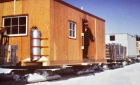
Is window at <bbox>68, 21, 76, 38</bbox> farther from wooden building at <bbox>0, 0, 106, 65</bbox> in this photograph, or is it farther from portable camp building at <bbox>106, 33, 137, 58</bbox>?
portable camp building at <bbox>106, 33, 137, 58</bbox>

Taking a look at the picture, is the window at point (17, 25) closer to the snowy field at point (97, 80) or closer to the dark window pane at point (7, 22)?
the dark window pane at point (7, 22)

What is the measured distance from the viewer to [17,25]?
11164 mm

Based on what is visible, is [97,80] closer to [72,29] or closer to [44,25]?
[72,29]

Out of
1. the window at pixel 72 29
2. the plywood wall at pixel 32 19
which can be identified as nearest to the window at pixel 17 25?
the plywood wall at pixel 32 19

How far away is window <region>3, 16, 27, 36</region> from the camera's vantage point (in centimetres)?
1109

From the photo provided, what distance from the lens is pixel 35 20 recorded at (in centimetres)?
1086

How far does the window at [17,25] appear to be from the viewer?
36.4 feet

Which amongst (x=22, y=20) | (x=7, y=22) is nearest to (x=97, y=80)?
(x=22, y=20)

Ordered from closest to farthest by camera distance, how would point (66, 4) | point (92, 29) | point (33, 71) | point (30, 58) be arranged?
point (30, 58), point (33, 71), point (66, 4), point (92, 29)

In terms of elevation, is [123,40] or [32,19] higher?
[123,40]

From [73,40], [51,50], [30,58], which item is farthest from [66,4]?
[30,58]

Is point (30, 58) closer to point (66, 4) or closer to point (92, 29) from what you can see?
point (66, 4)

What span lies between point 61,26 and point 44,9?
5.30ft

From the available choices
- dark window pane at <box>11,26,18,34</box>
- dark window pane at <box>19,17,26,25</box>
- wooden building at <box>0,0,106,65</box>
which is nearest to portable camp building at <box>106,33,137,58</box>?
wooden building at <box>0,0,106,65</box>
